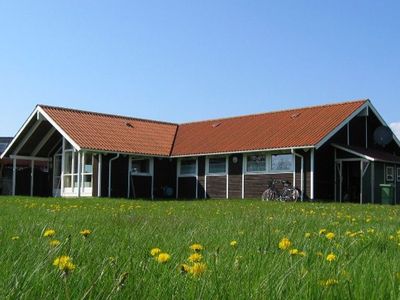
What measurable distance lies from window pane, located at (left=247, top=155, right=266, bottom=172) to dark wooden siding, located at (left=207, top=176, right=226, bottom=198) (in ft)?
5.71

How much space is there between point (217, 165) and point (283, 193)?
17.6 feet

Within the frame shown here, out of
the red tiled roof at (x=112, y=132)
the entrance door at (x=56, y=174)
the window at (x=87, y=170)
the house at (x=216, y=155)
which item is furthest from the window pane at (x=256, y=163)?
the entrance door at (x=56, y=174)

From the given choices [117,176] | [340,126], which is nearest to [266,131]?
[340,126]

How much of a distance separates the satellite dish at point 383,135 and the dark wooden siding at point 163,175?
36.9 feet

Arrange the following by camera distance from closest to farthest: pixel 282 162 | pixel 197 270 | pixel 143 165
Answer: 1. pixel 197 270
2. pixel 282 162
3. pixel 143 165

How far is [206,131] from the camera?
33750mm

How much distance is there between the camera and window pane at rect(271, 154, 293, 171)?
87.5 feet

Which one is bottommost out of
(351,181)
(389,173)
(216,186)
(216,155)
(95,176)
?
(216,186)

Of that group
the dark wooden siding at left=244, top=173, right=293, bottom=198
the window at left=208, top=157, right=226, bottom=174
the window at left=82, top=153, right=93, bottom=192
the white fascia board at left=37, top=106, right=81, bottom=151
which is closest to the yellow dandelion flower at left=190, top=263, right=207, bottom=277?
the dark wooden siding at left=244, top=173, right=293, bottom=198

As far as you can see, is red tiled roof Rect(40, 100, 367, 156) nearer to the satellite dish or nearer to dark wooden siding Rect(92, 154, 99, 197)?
dark wooden siding Rect(92, 154, 99, 197)

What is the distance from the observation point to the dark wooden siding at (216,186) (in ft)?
96.5

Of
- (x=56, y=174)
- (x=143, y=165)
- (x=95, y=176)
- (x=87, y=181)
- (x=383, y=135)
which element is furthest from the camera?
(x=56, y=174)

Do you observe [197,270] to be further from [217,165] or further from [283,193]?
[217,165]

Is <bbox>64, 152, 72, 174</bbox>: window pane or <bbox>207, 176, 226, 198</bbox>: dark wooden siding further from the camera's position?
<bbox>64, 152, 72, 174</bbox>: window pane
